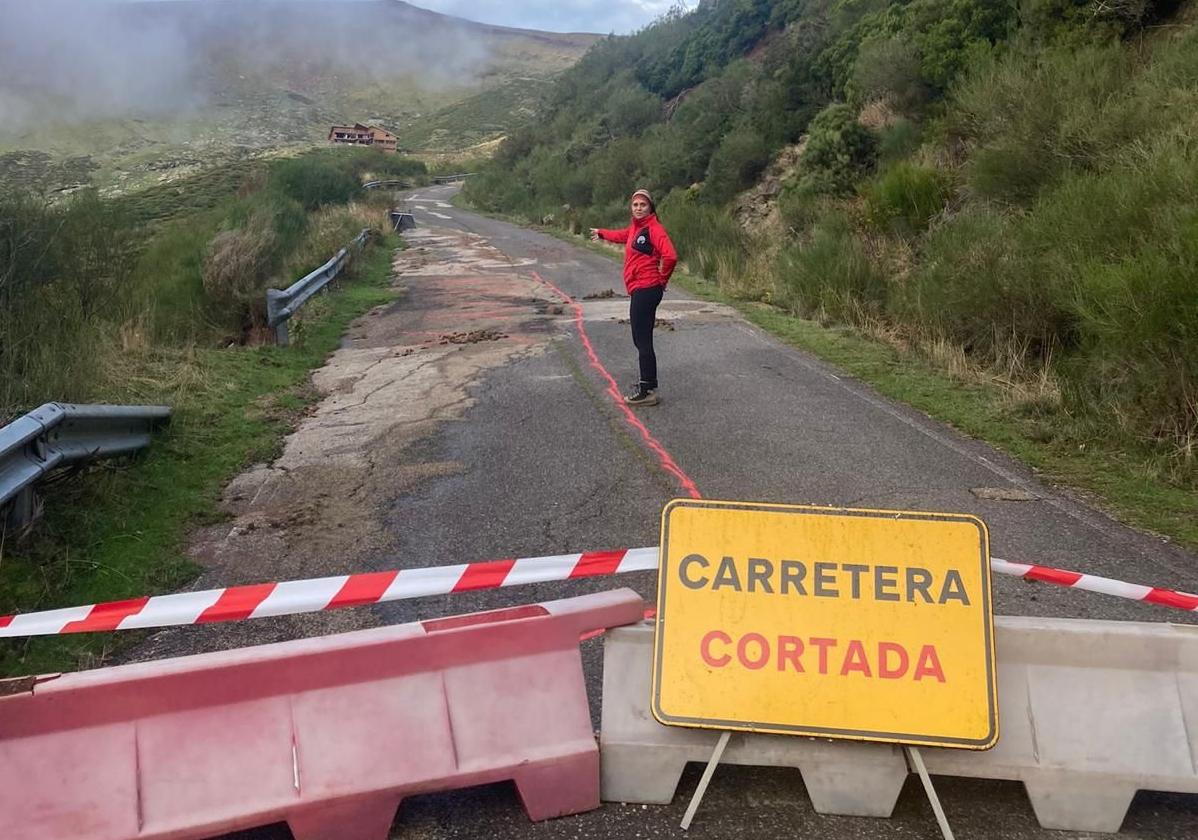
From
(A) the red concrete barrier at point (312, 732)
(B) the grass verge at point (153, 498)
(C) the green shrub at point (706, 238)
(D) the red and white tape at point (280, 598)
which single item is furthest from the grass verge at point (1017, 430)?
(C) the green shrub at point (706, 238)

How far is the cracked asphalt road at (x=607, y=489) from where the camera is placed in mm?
3066

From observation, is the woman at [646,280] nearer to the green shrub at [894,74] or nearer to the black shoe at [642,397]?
the black shoe at [642,397]

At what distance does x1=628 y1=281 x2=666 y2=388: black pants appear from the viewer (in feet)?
27.8

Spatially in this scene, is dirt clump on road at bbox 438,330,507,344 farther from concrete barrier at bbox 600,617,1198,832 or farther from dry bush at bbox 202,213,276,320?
concrete barrier at bbox 600,617,1198,832

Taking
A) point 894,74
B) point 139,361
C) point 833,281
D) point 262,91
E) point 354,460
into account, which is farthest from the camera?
point 262,91

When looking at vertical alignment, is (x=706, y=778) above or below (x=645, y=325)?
below

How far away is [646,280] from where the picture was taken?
28.1ft

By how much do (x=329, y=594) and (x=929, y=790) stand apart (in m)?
2.14

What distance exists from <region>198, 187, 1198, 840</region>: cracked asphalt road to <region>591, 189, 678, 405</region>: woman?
34cm

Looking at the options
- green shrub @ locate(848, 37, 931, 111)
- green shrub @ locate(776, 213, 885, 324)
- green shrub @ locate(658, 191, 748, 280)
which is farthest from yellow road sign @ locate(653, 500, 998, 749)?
green shrub @ locate(848, 37, 931, 111)

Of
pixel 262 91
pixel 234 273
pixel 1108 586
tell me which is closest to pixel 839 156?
pixel 234 273

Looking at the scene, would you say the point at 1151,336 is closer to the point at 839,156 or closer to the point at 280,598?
the point at 280,598

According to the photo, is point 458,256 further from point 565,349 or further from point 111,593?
point 111,593

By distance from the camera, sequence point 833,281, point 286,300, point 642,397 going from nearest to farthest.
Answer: point 642,397
point 286,300
point 833,281
